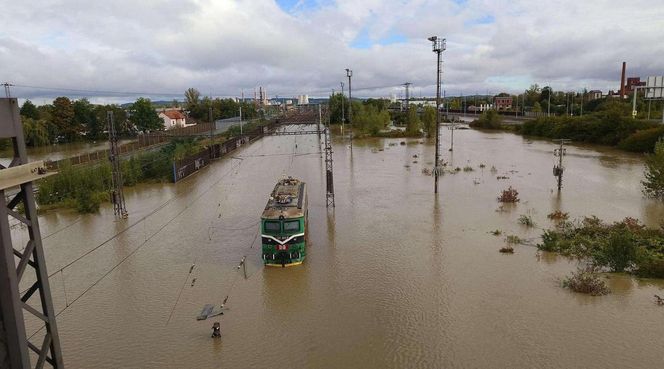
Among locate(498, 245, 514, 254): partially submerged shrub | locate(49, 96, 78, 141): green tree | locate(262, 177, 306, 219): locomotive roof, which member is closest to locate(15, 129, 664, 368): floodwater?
locate(498, 245, 514, 254): partially submerged shrub

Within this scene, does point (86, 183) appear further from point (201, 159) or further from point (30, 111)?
point (30, 111)

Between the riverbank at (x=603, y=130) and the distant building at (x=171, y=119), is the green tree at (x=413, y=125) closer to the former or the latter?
the riverbank at (x=603, y=130)

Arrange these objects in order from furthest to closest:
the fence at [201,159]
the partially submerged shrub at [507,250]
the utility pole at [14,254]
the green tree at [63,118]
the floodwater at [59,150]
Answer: the green tree at [63,118], the floodwater at [59,150], the fence at [201,159], the partially submerged shrub at [507,250], the utility pole at [14,254]

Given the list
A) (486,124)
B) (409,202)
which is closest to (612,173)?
(409,202)

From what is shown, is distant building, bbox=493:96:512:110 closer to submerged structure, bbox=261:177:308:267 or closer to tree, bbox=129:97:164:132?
tree, bbox=129:97:164:132

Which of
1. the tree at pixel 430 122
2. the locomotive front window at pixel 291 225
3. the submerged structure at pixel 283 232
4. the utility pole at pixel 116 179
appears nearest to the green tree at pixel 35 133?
the utility pole at pixel 116 179

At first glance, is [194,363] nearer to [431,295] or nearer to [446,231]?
[431,295]

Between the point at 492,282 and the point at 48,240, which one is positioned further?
the point at 48,240
